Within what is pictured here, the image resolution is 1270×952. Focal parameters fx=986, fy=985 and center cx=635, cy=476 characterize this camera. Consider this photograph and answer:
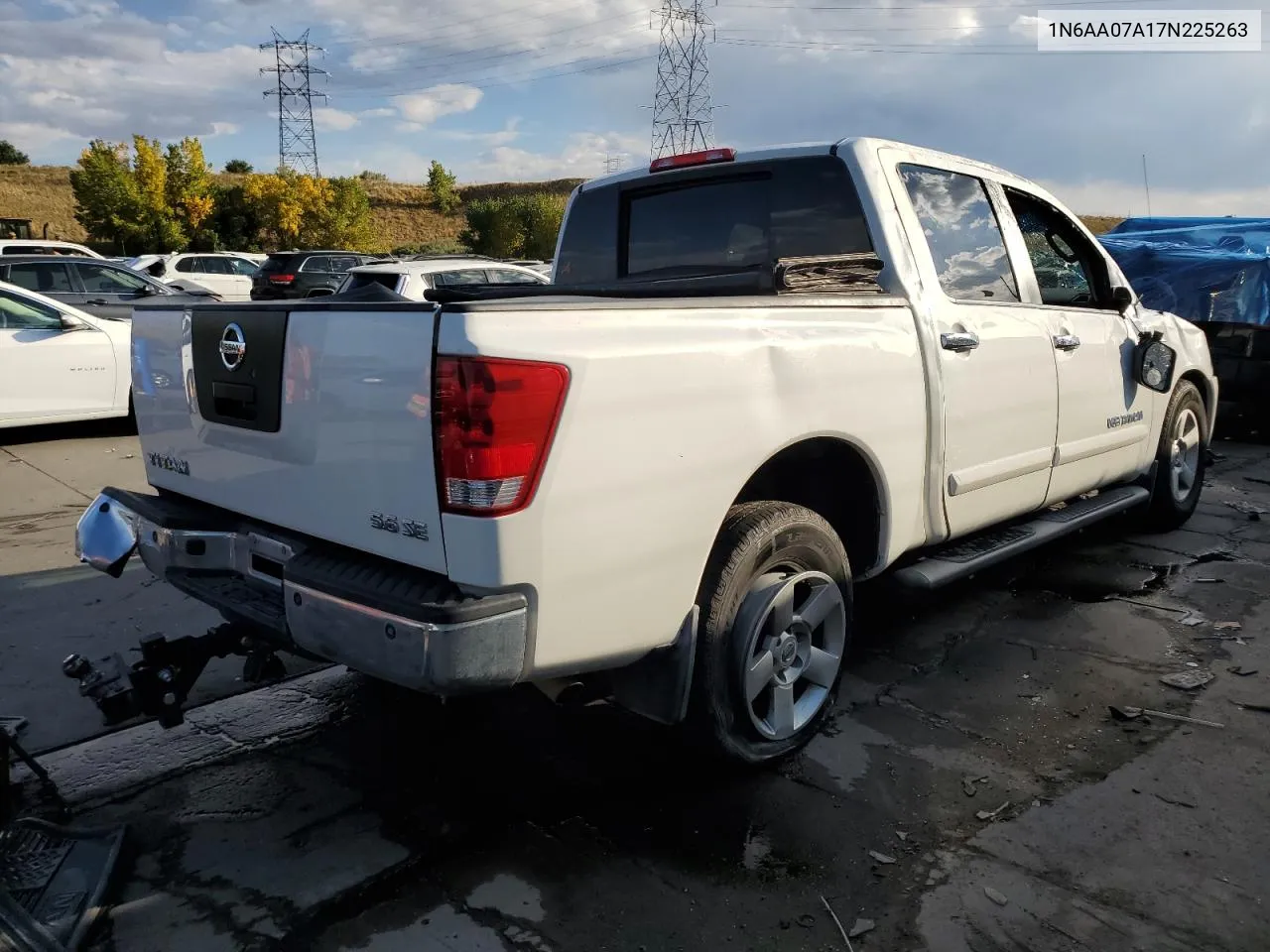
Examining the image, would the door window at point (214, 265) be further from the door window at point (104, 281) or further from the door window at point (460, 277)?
the door window at point (460, 277)

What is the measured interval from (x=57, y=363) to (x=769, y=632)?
26.6 feet

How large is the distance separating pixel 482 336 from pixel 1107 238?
11.9 m

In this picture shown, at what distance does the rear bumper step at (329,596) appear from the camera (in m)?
2.26

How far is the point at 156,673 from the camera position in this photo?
9.59ft

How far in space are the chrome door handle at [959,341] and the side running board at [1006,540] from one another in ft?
2.72

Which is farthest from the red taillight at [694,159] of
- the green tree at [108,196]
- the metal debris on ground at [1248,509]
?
the green tree at [108,196]

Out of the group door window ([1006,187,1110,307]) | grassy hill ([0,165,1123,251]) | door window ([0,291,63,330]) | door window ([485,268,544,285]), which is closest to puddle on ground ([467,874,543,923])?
door window ([1006,187,1110,307])

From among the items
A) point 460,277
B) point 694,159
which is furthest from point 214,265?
point 694,159

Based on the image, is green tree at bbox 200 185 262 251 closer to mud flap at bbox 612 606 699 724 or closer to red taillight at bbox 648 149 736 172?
red taillight at bbox 648 149 736 172

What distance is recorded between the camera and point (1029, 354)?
4117 mm

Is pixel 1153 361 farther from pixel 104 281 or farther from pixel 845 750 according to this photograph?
pixel 104 281

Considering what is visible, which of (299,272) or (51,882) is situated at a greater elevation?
(299,272)

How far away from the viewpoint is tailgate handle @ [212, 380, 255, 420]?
2818mm

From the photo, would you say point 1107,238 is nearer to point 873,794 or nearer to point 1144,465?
point 1144,465
